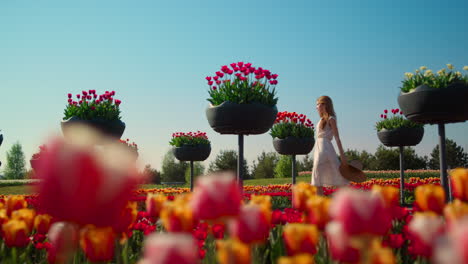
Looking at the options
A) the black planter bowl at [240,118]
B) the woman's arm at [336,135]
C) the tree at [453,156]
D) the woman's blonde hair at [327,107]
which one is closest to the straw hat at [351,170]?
the woman's arm at [336,135]

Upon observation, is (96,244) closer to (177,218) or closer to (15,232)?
(177,218)

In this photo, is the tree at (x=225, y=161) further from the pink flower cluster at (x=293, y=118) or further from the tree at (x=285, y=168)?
the pink flower cluster at (x=293, y=118)

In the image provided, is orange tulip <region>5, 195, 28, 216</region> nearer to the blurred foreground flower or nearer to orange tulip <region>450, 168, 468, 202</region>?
the blurred foreground flower

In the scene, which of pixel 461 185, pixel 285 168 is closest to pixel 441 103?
pixel 461 185

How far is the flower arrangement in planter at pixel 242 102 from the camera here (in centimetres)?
607

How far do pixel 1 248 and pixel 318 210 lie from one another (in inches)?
92.2

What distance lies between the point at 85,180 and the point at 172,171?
1447 inches

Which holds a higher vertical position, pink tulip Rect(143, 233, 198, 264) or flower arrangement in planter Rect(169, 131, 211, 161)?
flower arrangement in planter Rect(169, 131, 211, 161)

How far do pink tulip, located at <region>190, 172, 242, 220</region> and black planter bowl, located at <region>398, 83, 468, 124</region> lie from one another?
5670 mm

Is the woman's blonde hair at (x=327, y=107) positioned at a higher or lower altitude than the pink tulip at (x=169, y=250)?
higher

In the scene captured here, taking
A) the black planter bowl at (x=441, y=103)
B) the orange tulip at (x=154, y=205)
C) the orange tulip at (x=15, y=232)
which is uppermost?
the black planter bowl at (x=441, y=103)

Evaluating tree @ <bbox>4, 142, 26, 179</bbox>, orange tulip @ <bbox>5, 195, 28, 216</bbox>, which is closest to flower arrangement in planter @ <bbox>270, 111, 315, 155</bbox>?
orange tulip @ <bbox>5, 195, 28, 216</bbox>

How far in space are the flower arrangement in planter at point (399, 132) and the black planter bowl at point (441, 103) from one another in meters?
4.01

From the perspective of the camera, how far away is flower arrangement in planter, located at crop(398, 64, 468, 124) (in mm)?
5805
